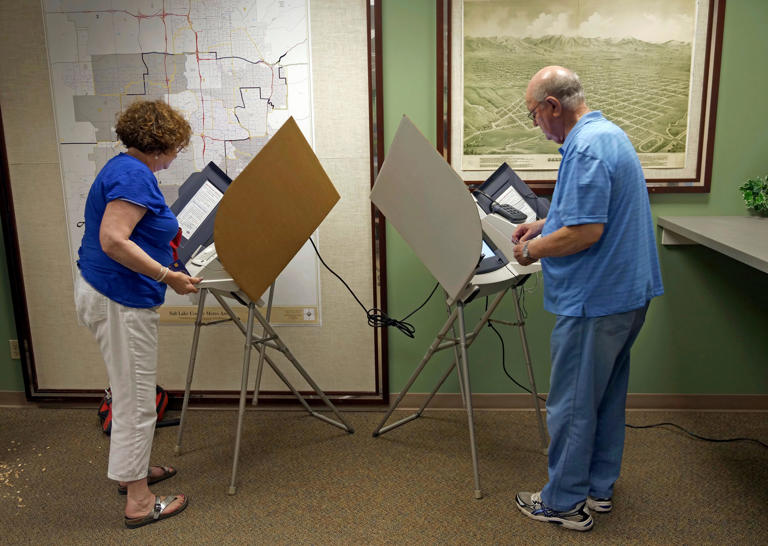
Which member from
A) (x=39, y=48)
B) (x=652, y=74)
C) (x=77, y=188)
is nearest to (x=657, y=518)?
(x=652, y=74)

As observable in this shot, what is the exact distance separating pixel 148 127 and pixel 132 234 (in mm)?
338

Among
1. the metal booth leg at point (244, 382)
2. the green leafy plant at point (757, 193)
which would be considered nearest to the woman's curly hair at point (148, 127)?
the metal booth leg at point (244, 382)

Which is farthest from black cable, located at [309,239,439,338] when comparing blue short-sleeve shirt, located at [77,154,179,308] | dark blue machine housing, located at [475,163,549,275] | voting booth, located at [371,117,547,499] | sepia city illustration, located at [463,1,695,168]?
blue short-sleeve shirt, located at [77,154,179,308]

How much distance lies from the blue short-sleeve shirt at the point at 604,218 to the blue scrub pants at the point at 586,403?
68 millimetres

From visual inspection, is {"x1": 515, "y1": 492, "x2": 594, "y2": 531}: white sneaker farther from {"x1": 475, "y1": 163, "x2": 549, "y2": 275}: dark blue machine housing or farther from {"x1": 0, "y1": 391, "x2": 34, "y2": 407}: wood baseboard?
{"x1": 0, "y1": 391, "x2": 34, "y2": 407}: wood baseboard

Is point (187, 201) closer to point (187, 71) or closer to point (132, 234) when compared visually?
point (132, 234)

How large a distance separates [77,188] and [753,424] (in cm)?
328

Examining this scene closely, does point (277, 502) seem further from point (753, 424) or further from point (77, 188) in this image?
point (753, 424)

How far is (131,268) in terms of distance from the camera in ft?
5.73

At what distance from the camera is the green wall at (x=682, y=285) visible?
2.44m

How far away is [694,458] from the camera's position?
91.0 inches

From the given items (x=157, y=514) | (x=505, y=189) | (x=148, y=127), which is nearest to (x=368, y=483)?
(x=157, y=514)

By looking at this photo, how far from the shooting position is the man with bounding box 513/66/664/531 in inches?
64.2

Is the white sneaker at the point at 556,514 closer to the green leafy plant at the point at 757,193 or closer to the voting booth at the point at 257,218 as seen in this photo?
the voting booth at the point at 257,218
